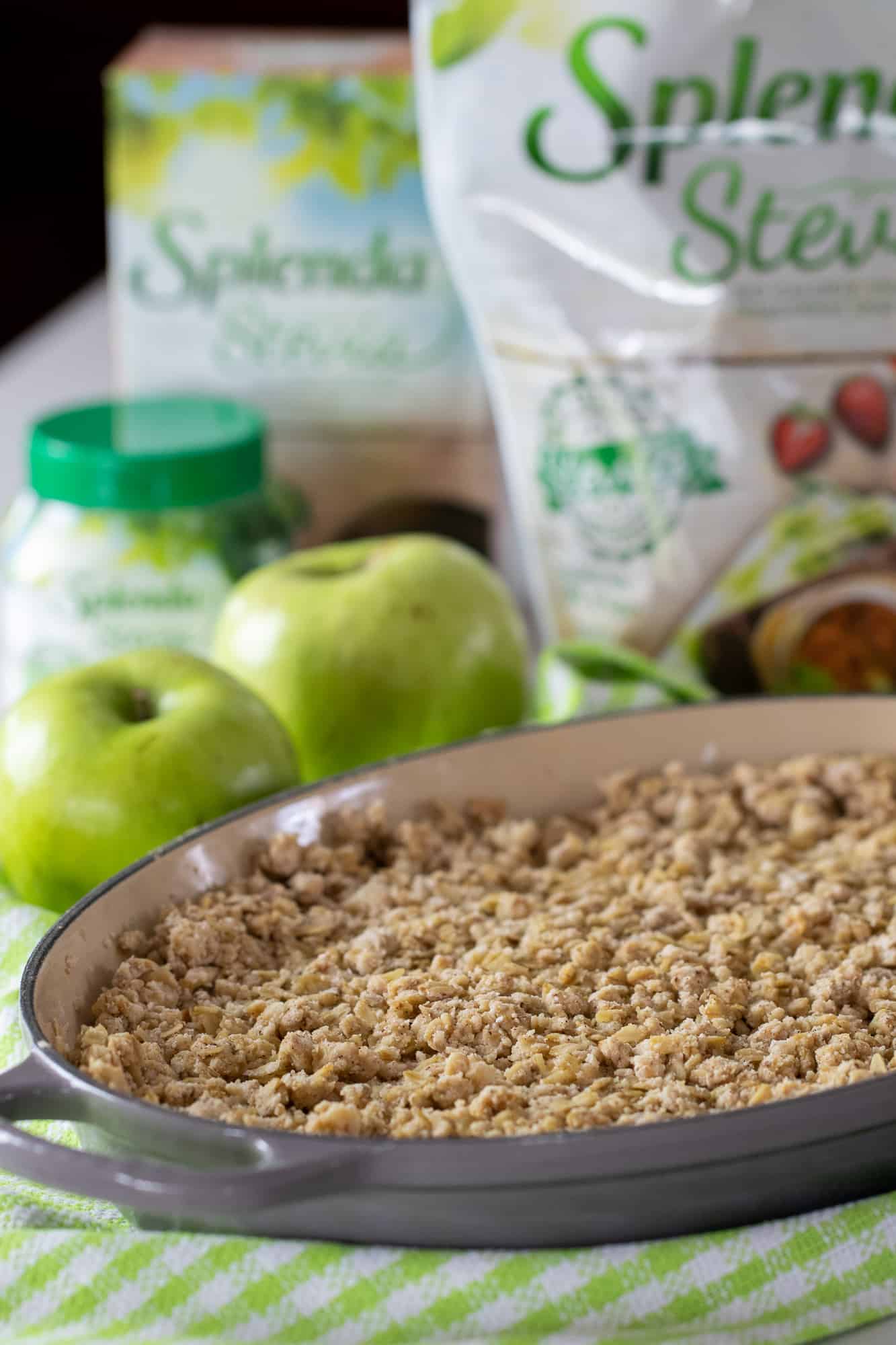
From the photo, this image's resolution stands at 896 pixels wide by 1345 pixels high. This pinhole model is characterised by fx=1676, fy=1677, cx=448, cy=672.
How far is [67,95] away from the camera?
2.43 meters

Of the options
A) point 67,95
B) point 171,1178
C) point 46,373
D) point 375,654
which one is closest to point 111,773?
point 375,654

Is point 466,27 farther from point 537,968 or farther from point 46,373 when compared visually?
point 46,373

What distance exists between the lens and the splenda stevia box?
1.04 m

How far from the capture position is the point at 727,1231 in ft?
1.66

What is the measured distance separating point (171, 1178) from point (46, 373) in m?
1.32

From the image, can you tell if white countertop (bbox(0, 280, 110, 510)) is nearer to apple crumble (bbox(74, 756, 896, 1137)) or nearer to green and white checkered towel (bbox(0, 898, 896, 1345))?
apple crumble (bbox(74, 756, 896, 1137))

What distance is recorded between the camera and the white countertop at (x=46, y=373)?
4.60 feet

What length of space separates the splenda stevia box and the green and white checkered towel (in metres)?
0.68

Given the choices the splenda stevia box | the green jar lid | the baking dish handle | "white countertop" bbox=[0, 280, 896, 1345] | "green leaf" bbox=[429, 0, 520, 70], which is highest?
"green leaf" bbox=[429, 0, 520, 70]

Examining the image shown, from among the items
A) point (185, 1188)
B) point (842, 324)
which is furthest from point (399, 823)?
point (842, 324)

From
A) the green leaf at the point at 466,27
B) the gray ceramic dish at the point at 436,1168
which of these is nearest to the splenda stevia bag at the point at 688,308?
the green leaf at the point at 466,27

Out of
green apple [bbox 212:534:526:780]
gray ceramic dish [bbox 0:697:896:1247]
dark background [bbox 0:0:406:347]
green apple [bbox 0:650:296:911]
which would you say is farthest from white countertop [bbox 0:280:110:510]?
gray ceramic dish [bbox 0:697:896:1247]

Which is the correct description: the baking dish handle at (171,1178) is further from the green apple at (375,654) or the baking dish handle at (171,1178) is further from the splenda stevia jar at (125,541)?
the splenda stevia jar at (125,541)

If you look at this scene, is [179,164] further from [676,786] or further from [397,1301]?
[397,1301]
